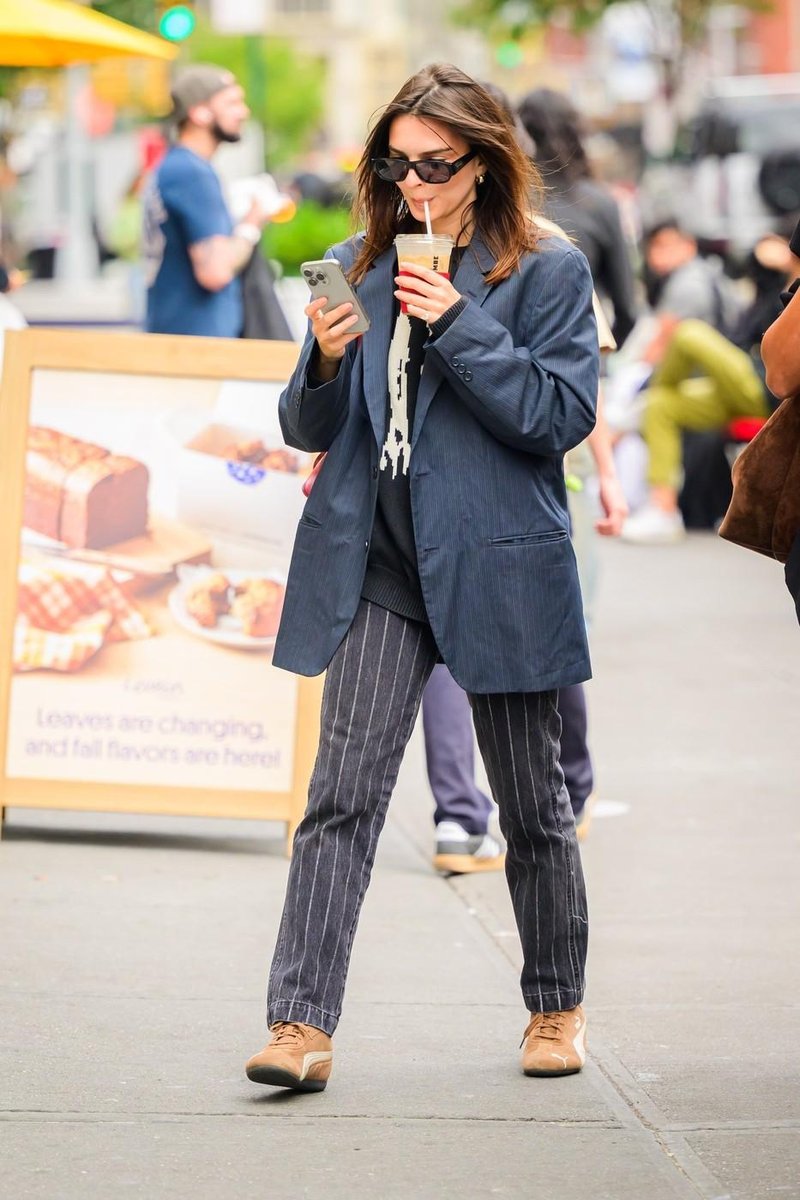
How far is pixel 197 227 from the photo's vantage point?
25.2 ft

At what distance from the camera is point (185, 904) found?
5.61 meters

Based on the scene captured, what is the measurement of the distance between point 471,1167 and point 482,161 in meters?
1.80

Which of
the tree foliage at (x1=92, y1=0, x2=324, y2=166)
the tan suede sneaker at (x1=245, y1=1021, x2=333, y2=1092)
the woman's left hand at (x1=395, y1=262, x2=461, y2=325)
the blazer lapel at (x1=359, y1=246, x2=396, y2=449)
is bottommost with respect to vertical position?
the tree foliage at (x1=92, y1=0, x2=324, y2=166)

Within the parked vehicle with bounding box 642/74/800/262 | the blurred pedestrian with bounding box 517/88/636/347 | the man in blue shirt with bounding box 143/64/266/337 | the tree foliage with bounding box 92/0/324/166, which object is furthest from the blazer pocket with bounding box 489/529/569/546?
the tree foliage with bounding box 92/0/324/166

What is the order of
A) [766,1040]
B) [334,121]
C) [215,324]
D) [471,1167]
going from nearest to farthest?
[471,1167] < [766,1040] < [215,324] < [334,121]

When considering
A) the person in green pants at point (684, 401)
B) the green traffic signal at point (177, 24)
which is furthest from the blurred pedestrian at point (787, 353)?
the green traffic signal at point (177, 24)

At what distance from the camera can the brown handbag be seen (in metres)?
3.90

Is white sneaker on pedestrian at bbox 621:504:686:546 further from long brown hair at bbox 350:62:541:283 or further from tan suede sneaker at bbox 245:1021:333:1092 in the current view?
tan suede sneaker at bbox 245:1021:333:1092

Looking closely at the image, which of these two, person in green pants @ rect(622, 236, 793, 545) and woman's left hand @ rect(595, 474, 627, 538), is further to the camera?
person in green pants @ rect(622, 236, 793, 545)

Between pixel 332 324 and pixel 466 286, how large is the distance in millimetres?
299

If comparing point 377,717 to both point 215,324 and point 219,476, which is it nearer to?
point 219,476

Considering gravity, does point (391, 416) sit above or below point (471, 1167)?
above

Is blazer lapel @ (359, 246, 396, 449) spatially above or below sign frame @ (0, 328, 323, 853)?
above

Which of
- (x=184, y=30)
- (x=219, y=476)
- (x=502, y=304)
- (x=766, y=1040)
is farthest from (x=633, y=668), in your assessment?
(x=184, y=30)
